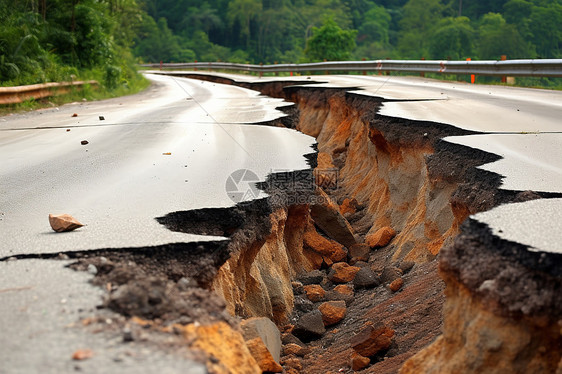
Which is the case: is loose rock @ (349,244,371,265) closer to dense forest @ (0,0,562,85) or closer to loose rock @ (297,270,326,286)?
loose rock @ (297,270,326,286)

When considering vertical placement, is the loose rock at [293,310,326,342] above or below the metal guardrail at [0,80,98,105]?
below

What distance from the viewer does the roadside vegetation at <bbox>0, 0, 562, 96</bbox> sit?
61.6 ft

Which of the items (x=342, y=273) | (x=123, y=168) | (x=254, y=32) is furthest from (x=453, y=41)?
(x=123, y=168)

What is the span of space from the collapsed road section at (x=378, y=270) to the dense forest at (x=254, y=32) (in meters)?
11.1

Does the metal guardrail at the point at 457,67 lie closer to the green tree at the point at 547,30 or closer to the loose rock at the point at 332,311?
the loose rock at the point at 332,311

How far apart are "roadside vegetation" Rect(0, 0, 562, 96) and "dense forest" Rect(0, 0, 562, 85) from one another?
55 millimetres

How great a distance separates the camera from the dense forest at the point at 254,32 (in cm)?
1883

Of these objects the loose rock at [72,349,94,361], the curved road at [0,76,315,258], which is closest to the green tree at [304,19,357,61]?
the curved road at [0,76,315,258]

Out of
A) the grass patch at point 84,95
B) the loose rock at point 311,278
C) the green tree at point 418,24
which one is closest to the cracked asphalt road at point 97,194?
the loose rock at point 311,278

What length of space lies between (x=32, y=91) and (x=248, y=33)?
63447mm

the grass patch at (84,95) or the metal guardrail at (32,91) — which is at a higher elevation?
the metal guardrail at (32,91)

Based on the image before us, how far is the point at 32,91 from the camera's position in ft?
48.6

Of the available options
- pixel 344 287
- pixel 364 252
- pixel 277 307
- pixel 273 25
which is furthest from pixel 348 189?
pixel 273 25

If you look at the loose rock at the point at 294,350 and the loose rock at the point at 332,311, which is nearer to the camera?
the loose rock at the point at 294,350
